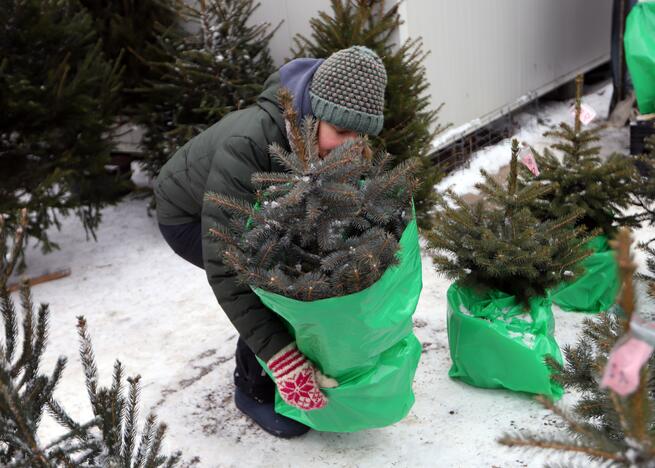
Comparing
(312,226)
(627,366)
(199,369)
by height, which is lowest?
(199,369)

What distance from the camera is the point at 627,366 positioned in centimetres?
96

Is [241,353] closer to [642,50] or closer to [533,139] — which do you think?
[642,50]

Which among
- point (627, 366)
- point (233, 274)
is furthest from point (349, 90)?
point (627, 366)

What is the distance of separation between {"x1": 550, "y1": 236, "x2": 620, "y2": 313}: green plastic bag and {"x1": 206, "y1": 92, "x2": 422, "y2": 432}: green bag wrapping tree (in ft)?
4.93

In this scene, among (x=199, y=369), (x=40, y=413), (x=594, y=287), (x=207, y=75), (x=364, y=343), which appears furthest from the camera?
(x=207, y=75)

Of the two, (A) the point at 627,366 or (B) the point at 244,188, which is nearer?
(A) the point at 627,366

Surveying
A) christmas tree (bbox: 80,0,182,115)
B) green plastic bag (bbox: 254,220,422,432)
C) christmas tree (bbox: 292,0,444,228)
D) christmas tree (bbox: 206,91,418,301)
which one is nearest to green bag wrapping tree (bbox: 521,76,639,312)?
christmas tree (bbox: 292,0,444,228)

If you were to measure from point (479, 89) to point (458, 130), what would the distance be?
0.73 m

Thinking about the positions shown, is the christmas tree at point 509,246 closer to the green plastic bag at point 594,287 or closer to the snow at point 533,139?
the green plastic bag at point 594,287

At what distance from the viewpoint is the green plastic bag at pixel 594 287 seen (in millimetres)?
3535

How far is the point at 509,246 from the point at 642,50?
4.52 meters

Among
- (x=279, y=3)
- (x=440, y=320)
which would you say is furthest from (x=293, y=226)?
(x=279, y=3)

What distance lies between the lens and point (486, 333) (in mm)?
2846

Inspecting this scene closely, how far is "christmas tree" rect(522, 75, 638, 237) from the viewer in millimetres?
3449
